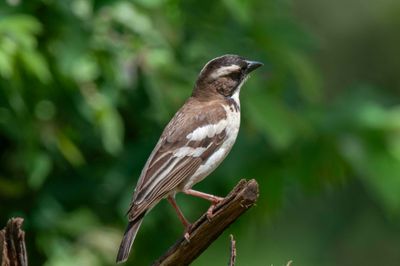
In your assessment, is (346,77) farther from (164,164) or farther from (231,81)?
(164,164)

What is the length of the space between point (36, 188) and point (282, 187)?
1993mm

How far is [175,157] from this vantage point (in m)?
7.56

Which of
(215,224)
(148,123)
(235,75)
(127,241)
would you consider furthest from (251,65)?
(215,224)

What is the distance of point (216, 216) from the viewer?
608 centimetres

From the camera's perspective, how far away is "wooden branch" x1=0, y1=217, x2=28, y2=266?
18.7ft

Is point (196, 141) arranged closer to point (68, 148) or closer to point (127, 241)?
point (127, 241)

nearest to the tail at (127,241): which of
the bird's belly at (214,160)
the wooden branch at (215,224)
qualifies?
the wooden branch at (215,224)

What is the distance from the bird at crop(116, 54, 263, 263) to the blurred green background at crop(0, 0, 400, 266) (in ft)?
1.46

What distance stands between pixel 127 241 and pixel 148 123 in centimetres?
293

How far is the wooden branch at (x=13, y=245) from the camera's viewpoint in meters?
5.71

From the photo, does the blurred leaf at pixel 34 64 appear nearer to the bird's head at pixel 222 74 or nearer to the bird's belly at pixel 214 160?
the bird's head at pixel 222 74

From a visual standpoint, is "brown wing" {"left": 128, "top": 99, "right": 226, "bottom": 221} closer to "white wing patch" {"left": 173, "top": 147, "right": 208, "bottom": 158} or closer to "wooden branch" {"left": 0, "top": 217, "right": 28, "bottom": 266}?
"white wing patch" {"left": 173, "top": 147, "right": 208, "bottom": 158}

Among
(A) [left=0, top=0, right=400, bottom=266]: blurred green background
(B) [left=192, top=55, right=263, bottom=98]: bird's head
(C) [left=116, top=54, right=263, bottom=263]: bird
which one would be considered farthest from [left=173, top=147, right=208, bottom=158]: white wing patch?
(A) [left=0, top=0, right=400, bottom=266]: blurred green background

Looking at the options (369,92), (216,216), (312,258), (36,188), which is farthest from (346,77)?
(216,216)
